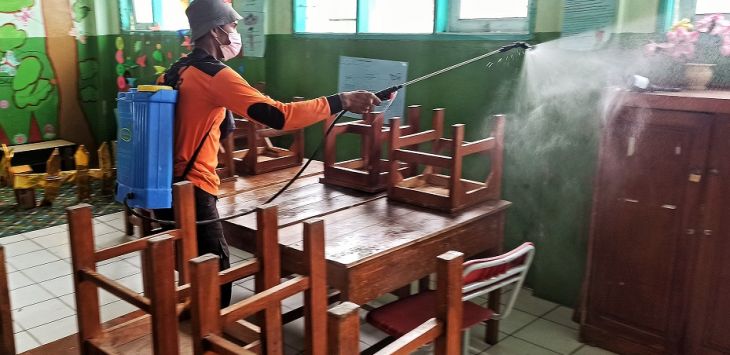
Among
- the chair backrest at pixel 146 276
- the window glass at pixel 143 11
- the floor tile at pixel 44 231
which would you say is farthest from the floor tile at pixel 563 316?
the window glass at pixel 143 11

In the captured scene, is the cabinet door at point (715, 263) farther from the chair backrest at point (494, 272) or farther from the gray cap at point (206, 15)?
the gray cap at point (206, 15)

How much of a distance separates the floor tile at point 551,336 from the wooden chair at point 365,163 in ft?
3.39

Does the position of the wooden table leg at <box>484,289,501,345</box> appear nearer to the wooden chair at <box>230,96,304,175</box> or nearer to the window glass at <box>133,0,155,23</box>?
the wooden chair at <box>230,96,304,175</box>

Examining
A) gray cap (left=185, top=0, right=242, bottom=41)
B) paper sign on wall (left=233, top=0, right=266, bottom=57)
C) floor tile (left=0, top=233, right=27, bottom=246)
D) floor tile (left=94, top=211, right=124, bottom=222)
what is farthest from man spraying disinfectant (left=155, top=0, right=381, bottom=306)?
floor tile (left=94, top=211, right=124, bottom=222)

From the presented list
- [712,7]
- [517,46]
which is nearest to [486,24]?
[517,46]

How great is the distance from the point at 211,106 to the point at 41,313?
69.1 inches

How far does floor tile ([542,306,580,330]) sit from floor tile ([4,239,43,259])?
3.46 metres

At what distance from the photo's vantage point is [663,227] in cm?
266

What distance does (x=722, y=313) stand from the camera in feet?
8.39

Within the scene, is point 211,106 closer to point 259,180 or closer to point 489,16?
point 259,180

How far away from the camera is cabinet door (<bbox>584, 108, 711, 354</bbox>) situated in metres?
2.56

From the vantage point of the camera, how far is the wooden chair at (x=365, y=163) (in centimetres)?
294

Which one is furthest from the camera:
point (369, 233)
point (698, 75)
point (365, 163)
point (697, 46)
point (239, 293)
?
point (239, 293)

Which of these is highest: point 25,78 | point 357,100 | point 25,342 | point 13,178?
point 357,100
